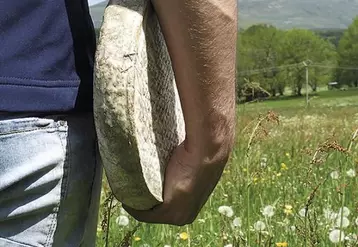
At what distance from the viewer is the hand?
1.42m

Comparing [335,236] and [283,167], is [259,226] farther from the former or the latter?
[283,167]

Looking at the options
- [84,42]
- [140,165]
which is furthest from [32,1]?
[140,165]

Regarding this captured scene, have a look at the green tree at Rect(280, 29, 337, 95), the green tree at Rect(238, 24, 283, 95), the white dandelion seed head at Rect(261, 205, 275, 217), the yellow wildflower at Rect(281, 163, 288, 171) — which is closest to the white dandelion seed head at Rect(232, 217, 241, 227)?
the white dandelion seed head at Rect(261, 205, 275, 217)

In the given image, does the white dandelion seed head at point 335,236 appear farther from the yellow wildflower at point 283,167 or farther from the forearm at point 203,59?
the yellow wildflower at point 283,167

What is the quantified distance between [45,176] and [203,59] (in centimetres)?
36

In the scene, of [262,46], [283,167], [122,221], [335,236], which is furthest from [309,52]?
[335,236]

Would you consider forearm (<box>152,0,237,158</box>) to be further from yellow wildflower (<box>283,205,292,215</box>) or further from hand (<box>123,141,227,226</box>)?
yellow wildflower (<box>283,205,292,215</box>)

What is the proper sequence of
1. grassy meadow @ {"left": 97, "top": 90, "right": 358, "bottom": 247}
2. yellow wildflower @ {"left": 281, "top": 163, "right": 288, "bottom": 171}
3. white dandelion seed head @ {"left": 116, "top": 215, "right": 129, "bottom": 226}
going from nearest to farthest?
grassy meadow @ {"left": 97, "top": 90, "right": 358, "bottom": 247}, white dandelion seed head @ {"left": 116, "top": 215, "right": 129, "bottom": 226}, yellow wildflower @ {"left": 281, "top": 163, "right": 288, "bottom": 171}

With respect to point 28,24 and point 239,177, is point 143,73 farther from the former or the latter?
point 239,177

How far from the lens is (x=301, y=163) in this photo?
4898mm

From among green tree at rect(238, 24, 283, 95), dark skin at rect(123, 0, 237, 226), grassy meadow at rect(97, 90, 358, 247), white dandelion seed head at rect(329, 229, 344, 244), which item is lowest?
green tree at rect(238, 24, 283, 95)

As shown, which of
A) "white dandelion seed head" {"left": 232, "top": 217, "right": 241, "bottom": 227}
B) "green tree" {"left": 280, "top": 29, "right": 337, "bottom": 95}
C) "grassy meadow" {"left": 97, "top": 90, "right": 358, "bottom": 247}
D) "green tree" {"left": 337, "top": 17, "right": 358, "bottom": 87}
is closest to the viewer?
"grassy meadow" {"left": 97, "top": 90, "right": 358, "bottom": 247}

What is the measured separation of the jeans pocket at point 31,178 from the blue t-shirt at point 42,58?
0.04 metres

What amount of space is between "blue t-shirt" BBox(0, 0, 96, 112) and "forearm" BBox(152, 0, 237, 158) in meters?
0.19
